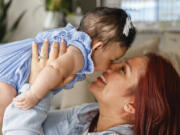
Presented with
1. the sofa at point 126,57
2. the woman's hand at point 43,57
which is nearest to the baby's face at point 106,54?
the woman's hand at point 43,57

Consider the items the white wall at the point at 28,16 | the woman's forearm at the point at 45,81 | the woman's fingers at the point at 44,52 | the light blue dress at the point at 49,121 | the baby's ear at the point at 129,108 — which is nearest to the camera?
the woman's forearm at the point at 45,81

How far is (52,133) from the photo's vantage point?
1.26 m

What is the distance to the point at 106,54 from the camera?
123 cm

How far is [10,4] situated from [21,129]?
3.15 m

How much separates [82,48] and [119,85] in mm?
282

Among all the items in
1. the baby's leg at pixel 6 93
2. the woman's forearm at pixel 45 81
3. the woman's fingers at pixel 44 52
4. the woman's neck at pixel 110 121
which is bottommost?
the woman's neck at pixel 110 121

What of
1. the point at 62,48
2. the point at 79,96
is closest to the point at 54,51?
the point at 62,48

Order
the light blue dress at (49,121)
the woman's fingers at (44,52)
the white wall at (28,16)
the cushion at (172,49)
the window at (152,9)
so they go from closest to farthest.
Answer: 1. the light blue dress at (49,121)
2. the woman's fingers at (44,52)
3. the cushion at (172,49)
4. the window at (152,9)
5. the white wall at (28,16)

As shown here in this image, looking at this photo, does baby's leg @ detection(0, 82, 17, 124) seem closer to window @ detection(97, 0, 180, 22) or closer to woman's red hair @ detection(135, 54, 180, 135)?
woman's red hair @ detection(135, 54, 180, 135)

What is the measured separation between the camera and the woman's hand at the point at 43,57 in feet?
3.58

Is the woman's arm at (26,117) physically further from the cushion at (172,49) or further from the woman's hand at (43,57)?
the cushion at (172,49)

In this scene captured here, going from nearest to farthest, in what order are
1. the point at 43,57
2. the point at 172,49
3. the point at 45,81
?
the point at 45,81, the point at 43,57, the point at 172,49

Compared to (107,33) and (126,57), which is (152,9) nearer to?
(126,57)

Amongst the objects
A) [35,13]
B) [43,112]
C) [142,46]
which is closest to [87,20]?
[43,112]
